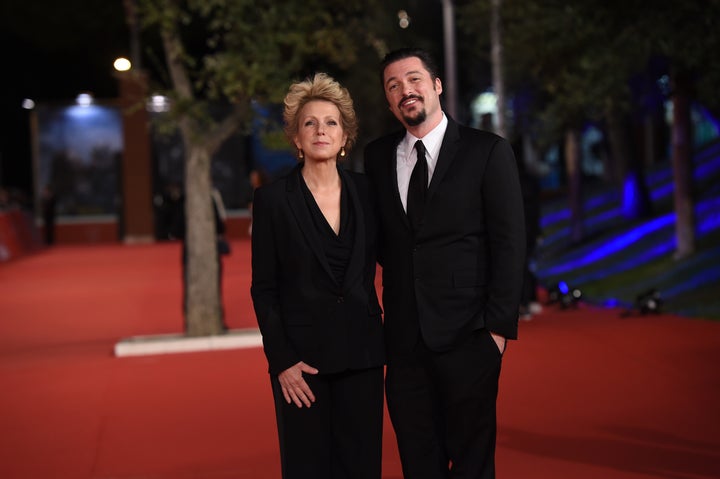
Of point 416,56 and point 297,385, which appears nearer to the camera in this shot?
point 297,385

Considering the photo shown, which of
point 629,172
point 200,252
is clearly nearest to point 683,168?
point 629,172

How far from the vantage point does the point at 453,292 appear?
498cm

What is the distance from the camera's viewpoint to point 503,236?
4.95 m

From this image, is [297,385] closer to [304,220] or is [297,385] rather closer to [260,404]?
[304,220]

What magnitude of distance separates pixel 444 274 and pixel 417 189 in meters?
0.36

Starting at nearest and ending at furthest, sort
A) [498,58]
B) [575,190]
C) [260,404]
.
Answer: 1. [260,404]
2. [498,58]
3. [575,190]

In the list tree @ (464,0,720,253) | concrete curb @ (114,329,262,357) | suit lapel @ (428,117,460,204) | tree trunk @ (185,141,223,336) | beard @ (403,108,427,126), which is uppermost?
tree @ (464,0,720,253)

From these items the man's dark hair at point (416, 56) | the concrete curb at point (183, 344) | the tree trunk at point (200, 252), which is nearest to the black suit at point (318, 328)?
the man's dark hair at point (416, 56)

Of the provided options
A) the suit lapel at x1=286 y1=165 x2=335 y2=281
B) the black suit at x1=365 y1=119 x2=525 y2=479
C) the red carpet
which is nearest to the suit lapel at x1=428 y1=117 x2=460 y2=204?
the black suit at x1=365 y1=119 x2=525 y2=479

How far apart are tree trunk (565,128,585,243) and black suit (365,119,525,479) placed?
67.0 ft

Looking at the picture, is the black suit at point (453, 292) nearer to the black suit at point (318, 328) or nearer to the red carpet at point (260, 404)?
the black suit at point (318, 328)

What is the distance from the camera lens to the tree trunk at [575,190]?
25.5 metres

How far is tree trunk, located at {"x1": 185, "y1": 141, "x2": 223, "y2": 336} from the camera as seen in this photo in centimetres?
1391

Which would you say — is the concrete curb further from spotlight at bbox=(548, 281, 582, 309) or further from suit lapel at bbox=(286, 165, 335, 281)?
suit lapel at bbox=(286, 165, 335, 281)
